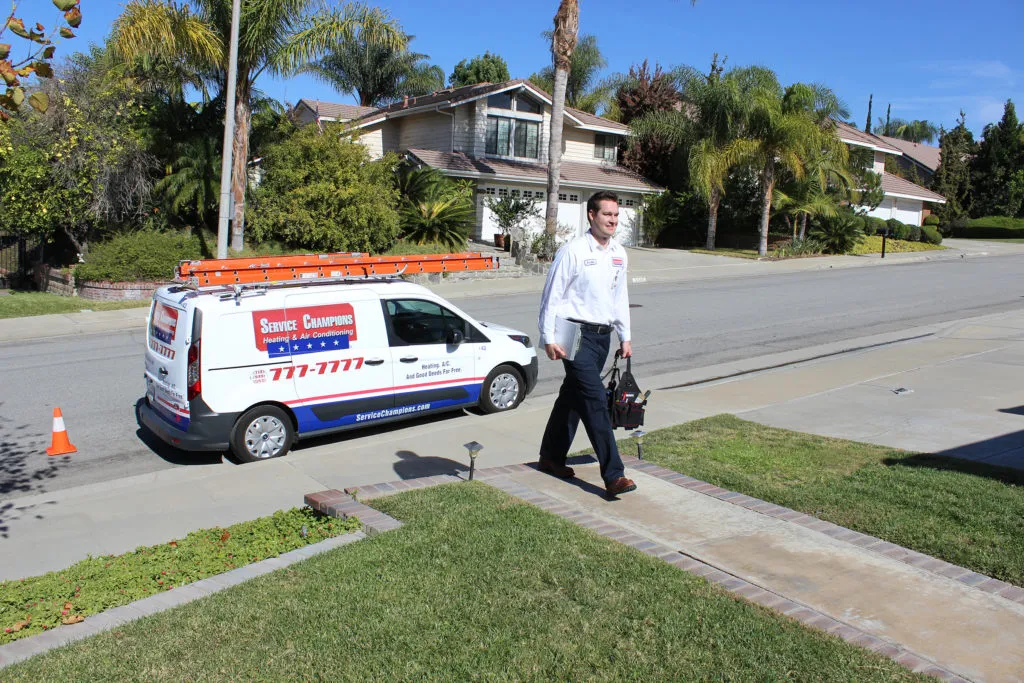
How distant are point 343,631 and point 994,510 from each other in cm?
427

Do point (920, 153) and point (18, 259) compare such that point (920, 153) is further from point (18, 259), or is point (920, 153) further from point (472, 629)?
point (472, 629)

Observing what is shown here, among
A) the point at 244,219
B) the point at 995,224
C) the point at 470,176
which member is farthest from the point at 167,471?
the point at 995,224

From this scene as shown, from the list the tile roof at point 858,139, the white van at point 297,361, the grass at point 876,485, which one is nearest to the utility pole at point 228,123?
the white van at point 297,361

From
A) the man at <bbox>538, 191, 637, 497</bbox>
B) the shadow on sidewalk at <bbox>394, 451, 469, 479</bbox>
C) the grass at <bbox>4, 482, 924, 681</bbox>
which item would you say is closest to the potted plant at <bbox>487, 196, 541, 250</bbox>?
the shadow on sidewalk at <bbox>394, 451, 469, 479</bbox>

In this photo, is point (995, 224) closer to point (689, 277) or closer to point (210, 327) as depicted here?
point (689, 277)

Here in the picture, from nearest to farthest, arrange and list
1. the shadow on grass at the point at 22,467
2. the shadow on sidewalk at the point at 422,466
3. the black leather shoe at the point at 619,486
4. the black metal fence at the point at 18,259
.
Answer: the black leather shoe at the point at 619,486
the shadow on grass at the point at 22,467
the shadow on sidewalk at the point at 422,466
the black metal fence at the point at 18,259

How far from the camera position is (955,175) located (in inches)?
1976

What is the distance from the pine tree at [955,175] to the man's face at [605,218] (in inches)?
1957

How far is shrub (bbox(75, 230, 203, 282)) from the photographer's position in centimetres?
2086

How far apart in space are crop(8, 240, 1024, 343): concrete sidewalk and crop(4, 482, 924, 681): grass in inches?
543

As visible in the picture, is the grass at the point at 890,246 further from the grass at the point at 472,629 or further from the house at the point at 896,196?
the grass at the point at 472,629

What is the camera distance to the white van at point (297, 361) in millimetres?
7996

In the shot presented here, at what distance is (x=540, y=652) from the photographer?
385cm

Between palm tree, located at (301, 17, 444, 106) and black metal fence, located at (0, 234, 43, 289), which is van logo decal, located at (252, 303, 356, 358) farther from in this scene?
palm tree, located at (301, 17, 444, 106)
